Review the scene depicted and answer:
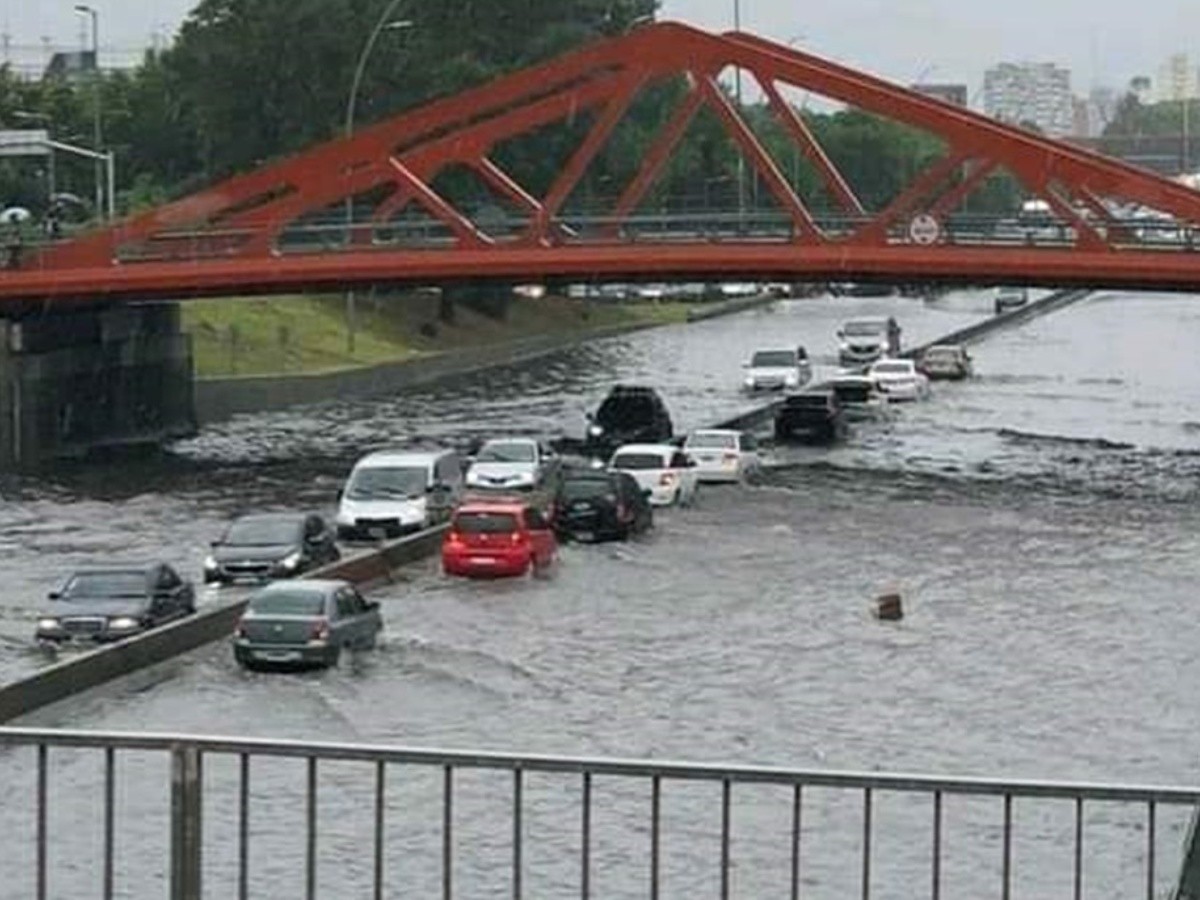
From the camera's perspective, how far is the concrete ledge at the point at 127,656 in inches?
1262

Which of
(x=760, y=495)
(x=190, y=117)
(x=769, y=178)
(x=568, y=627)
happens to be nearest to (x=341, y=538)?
(x=568, y=627)

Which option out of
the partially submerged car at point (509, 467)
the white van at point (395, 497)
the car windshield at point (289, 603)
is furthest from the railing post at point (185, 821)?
the partially submerged car at point (509, 467)

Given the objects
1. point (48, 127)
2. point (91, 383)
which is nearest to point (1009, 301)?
point (48, 127)

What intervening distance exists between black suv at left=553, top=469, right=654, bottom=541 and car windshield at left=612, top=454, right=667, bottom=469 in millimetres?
5579

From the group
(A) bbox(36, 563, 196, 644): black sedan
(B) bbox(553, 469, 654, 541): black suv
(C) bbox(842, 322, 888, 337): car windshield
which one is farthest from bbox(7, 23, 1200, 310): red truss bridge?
(A) bbox(36, 563, 196, 644): black sedan

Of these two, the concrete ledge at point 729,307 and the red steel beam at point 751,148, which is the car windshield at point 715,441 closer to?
the red steel beam at point 751,148

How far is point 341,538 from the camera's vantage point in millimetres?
50406

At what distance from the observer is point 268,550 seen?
44188 mm

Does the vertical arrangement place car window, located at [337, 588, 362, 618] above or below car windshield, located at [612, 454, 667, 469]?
above

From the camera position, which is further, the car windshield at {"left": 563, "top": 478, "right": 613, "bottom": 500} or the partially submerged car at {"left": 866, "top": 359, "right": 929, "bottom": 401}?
the partially submerged car at {"left": 866, "top": 359, "right": 929, "bottom": 401}

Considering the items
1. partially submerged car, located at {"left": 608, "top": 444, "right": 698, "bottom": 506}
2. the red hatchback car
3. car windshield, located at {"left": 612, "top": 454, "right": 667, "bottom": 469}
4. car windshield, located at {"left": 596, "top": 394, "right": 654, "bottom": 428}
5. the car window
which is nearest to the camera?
the car window

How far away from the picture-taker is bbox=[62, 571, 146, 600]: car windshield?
3778 cm

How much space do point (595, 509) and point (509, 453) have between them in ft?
17.1

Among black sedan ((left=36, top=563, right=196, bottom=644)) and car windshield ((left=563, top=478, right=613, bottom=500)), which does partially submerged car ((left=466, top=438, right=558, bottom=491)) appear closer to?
car windshield ((left=563, top=478, right=613, bottom=500))
